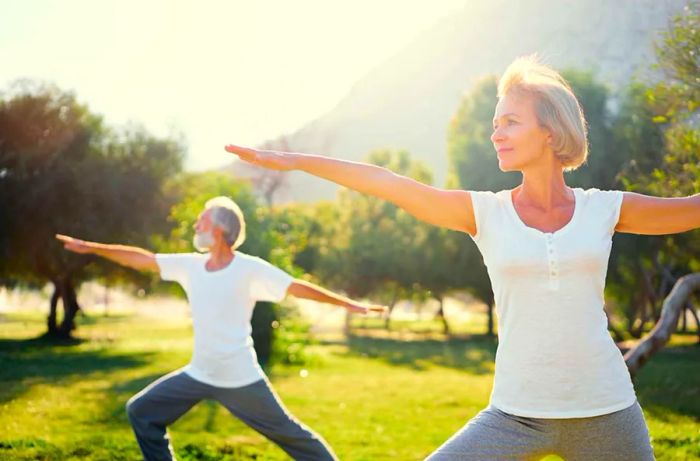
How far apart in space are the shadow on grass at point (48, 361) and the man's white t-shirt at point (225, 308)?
36.0ft

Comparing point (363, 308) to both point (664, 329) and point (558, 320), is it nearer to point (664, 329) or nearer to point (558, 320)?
point (558, 320)

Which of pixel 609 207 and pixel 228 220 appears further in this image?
pixel 228 220

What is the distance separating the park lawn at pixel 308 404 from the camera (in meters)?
10.5

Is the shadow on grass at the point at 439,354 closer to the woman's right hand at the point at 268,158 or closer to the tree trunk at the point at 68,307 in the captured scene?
the tree trunk at the point at 68,307

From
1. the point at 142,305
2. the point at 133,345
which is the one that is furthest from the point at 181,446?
the point at 142,305

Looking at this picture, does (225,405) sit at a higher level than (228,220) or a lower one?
lower

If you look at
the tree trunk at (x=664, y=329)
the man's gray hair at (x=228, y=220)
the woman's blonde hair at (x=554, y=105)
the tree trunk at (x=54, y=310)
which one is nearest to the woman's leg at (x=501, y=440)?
the woman's blonde hair at (x=554, y=105)

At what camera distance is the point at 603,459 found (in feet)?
11.8

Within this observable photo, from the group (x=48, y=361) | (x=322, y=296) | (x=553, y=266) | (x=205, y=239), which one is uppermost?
(x=205, y=239)

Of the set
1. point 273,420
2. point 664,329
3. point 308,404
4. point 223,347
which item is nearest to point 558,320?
point 273,420

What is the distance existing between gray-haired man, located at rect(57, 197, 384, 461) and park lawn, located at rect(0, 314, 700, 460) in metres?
2.94

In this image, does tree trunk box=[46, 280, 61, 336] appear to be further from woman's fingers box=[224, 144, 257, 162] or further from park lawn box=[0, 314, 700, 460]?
woman's fingers box=[224, 144, 257, 162]

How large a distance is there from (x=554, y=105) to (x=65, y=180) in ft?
111

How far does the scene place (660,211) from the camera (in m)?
3.73
